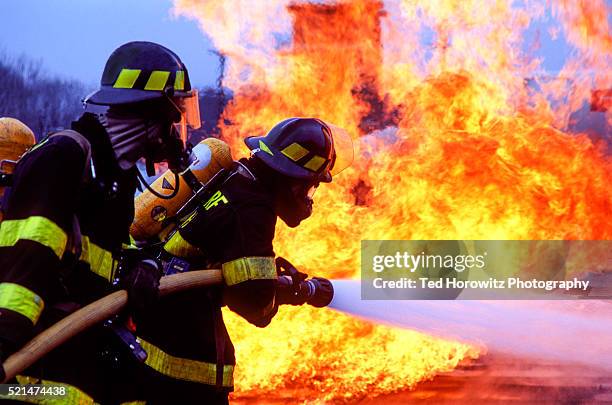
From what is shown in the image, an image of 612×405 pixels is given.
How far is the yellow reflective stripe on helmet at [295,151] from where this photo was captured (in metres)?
3.64

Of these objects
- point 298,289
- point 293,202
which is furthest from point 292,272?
point 293,202

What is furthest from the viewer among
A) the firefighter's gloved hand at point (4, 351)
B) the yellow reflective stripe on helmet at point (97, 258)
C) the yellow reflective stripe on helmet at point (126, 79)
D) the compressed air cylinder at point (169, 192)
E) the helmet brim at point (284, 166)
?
the compressed air cylinder at point (169, 192)

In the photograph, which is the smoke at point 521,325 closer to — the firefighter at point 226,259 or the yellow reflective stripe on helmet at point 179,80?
the firefighter at point 226,259

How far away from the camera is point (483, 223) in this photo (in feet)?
22.3

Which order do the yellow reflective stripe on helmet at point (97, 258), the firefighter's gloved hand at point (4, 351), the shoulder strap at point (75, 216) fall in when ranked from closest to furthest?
the firefighter's gloved hand at point (4, 351), the shoulder strap at point (75, 216), the yellow reflective stripe on helmet at point (97, 258)

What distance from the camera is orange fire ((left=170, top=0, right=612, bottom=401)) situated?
675cm

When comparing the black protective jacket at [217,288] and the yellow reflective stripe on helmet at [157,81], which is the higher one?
the yellow reflective stripe on helmet at [157,81]

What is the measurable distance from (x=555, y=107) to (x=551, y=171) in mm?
562

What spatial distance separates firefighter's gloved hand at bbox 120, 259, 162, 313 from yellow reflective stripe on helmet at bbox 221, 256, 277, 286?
0.59 metres

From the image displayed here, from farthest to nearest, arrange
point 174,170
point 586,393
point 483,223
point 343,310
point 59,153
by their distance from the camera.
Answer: point 483,223 → point 586,393 → point 343,310 → point 174,170 → point 59,153

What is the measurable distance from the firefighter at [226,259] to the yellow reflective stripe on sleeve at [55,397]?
727mm

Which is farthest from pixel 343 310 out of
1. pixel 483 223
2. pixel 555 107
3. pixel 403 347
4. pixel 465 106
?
pixel 555 107

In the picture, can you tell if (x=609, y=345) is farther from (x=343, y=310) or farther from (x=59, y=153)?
(x=59, y=153)

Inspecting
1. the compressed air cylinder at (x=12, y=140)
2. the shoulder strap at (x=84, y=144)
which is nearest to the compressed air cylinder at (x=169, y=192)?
the compressed air cylinder at (x=12, y=140)
